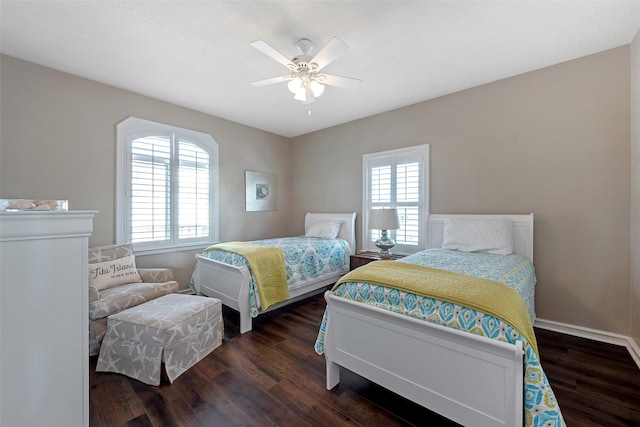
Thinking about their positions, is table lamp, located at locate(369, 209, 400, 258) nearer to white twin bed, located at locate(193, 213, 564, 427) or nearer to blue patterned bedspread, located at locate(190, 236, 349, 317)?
blue patterned bedspread, located at locate(190, 236, 349, 317)

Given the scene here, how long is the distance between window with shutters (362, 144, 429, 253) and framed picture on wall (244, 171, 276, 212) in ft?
5.83

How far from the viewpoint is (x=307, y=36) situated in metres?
2.15

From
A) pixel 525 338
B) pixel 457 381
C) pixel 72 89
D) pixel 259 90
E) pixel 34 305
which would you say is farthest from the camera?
pixel 259 90

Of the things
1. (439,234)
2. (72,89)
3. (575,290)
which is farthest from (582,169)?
(72,89)

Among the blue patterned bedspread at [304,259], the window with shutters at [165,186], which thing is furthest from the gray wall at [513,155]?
the blue patterned bedspread at [304,259]

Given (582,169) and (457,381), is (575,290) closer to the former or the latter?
(582,169)

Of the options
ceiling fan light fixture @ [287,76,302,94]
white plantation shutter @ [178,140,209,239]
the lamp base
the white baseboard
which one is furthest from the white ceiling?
the white baseboard

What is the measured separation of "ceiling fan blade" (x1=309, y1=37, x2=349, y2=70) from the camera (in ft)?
5.99

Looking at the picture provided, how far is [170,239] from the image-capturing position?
11.7 ft

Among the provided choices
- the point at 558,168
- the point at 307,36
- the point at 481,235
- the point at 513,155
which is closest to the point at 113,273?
the point at 307,36

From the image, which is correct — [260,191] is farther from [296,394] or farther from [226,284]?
[296,394]

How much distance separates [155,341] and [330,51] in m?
2.50

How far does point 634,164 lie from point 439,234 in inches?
68.1

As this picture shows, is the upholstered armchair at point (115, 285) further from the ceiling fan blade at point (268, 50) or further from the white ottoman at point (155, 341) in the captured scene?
the ceiling fan blade at point (268, 50)
